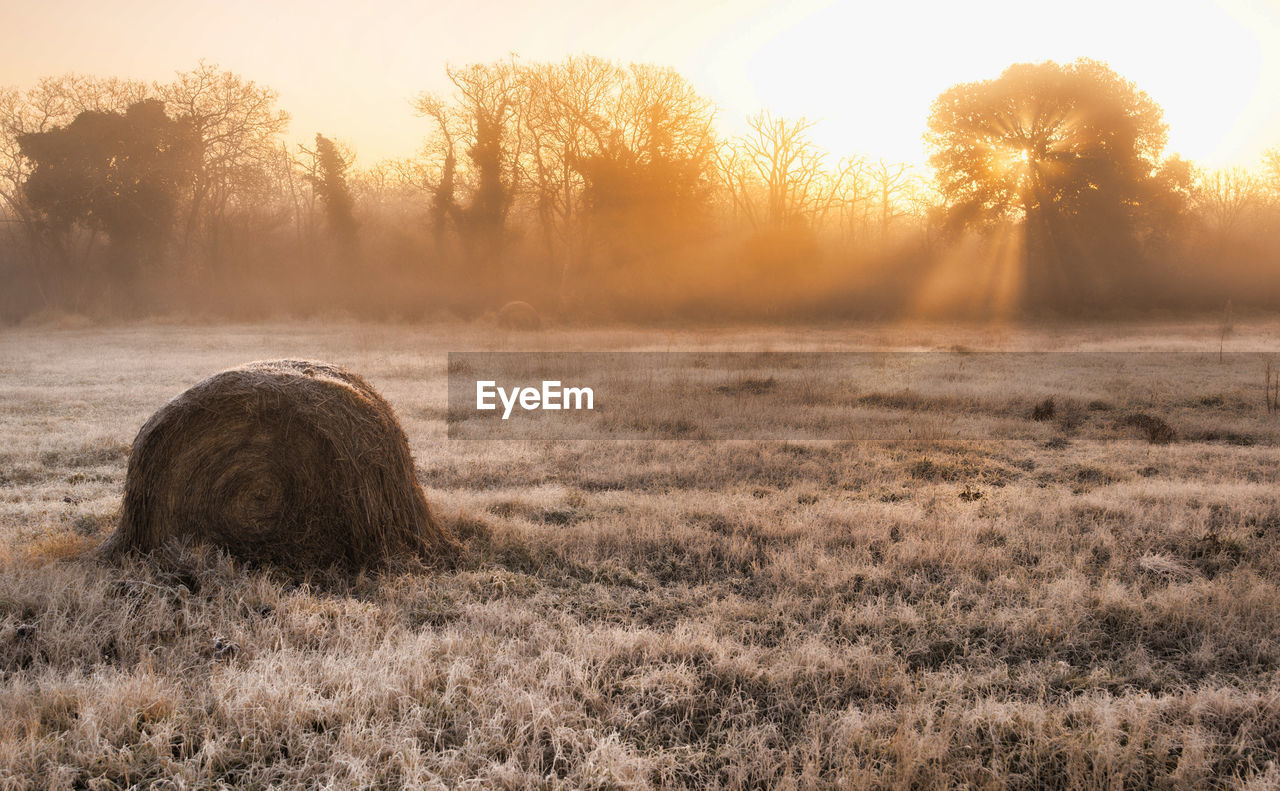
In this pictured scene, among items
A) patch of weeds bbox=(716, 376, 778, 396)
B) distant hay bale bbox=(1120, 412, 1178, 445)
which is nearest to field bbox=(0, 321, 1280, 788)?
distant hay bale bbox=(1120, 412, 1178, 445)

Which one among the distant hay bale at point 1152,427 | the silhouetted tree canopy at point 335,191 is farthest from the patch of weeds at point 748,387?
the silhouetted tree canopy at point 335,191

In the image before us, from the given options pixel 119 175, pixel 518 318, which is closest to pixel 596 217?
pixel 518 318

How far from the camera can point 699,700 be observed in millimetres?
3986

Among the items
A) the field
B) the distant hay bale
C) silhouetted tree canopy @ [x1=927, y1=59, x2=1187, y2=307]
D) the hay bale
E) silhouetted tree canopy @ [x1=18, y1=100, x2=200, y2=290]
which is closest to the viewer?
the field

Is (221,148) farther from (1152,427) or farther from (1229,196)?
(1229,196)

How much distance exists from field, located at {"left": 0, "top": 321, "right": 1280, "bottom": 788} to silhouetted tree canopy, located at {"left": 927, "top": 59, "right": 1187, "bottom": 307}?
33531 millimetres

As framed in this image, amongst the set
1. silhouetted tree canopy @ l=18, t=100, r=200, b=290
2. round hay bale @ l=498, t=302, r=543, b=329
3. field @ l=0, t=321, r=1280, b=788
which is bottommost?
field @ l=0, t=321, r=1280, b=788

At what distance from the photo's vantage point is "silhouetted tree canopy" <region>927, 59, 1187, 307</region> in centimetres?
3672

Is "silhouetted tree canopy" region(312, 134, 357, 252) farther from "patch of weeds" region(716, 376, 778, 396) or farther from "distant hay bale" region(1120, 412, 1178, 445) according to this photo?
"distant hay bale" region(1120, 412, 1178, 445)

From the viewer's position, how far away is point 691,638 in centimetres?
455

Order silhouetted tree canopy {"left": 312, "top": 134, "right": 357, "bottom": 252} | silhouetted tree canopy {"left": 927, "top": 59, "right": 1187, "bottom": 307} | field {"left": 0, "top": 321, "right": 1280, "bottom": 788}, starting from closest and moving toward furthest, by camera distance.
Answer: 1. field {"left": 0, "top": 321, "right": 1280, "bottom": 788}
2. silhouetted tree canopy {"left": 927, "top": 59, "right": 1187, "bottom": 307}
3. silhouetted tree canopy {"left": 312, "top": 134, "right": 357, "bottom": 252}

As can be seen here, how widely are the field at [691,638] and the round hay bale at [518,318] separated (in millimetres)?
22094

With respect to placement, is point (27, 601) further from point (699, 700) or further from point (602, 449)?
point (602, 449)

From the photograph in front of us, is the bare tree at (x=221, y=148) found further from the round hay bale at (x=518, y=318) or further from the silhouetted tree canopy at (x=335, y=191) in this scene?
the round hay bale at (x=518, y=318)
